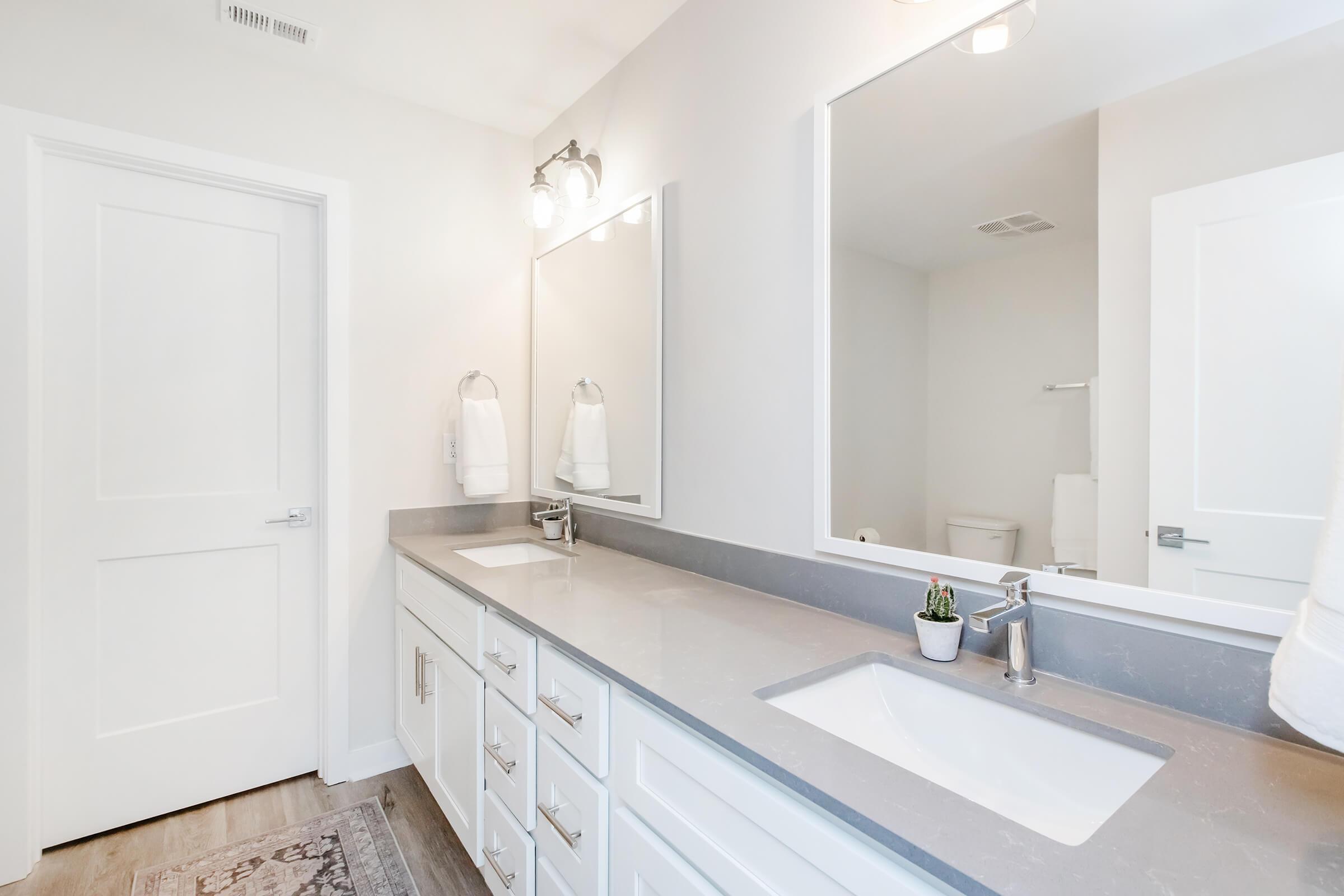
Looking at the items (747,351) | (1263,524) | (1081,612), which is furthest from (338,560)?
(1263,524)

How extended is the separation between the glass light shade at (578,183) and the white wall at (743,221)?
15 cm

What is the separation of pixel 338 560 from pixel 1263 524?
2372mm

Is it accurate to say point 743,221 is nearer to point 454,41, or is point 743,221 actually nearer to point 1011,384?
point 1011,384

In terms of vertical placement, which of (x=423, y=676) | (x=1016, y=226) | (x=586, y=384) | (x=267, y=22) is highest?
(x=267, y=22)

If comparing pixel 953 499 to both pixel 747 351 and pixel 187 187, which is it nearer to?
pixel 747 351

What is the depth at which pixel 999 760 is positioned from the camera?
36.1 inches

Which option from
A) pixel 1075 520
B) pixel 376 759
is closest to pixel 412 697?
pixel 376 759

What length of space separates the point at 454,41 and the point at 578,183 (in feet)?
1.80

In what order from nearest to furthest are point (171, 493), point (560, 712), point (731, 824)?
point (731, 824)
point (560, 712)
point (171, 493)

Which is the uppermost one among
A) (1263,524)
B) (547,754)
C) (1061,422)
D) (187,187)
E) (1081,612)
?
(187,187)

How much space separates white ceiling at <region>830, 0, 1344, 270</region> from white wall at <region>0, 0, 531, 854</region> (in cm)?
158

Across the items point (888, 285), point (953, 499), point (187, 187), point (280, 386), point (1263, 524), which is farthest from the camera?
point (280, 386)

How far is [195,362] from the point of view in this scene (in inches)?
80.5

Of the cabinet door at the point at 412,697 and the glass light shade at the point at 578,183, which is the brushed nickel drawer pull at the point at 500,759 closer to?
the cabinet door at the point at 412,697
